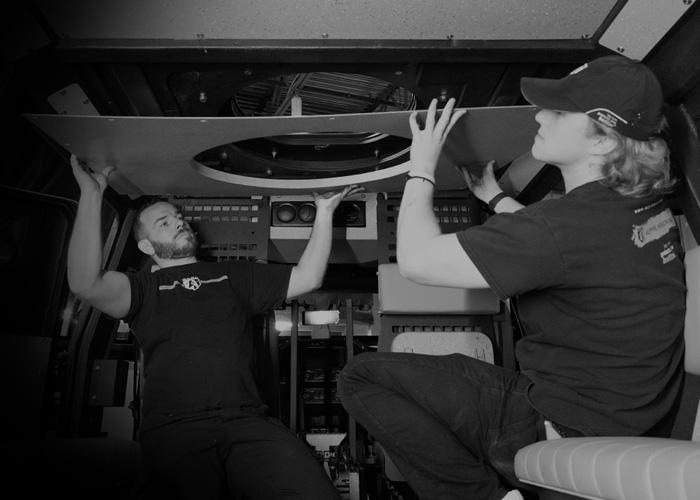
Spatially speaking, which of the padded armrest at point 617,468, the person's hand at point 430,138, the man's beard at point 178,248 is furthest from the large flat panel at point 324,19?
the padded armrest at point 617,468

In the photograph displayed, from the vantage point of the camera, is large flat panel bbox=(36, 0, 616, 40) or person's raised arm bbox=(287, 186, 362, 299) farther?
person's raised arm bbox=(287, 186, 362, 299)

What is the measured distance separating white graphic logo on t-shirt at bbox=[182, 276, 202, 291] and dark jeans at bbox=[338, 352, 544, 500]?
0.84 metres

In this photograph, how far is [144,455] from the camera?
1.88 metres

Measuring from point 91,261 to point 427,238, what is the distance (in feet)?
4.14

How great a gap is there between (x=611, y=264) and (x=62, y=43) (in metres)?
1.55

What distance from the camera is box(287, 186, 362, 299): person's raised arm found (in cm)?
223

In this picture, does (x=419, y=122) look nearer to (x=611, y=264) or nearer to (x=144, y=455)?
(x=611, y=264)

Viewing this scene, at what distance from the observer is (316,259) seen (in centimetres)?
223

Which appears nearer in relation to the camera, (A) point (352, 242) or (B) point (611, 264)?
(B) point (611, 264)

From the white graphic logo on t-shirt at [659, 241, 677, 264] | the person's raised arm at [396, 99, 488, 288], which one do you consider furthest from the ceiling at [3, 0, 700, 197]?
the white graphic logo on t-shirt at [659, 241, 677, 264]

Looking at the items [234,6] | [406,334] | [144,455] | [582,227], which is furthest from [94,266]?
[582,227]

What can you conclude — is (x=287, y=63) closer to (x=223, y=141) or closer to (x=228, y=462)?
(x=223, y=141)

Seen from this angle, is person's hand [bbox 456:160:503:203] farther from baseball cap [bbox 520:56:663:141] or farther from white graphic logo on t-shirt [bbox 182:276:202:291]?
white graphic logo on t-shirt [bbox 182:276:202:291]

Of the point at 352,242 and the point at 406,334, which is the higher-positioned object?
the point at 352,242
